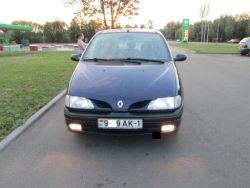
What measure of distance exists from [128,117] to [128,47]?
1709 mm

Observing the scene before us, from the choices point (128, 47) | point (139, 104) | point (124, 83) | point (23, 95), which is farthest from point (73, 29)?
point (139, 104)

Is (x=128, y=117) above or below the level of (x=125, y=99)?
below

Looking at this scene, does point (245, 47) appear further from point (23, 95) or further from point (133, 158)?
point (133, 158)

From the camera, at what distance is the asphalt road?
7.52 feet

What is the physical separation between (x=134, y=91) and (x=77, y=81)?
2.89ft

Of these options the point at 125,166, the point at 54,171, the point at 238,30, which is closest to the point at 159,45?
the point at 125,166

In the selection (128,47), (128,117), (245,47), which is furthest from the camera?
(245,47)

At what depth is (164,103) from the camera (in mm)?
2602

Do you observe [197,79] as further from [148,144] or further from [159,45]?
[148,144]

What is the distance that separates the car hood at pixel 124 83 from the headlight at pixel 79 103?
2.2 inches

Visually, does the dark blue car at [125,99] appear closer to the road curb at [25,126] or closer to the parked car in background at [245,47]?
the road curb at [25,126]

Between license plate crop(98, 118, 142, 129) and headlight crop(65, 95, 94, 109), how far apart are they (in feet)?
0.79

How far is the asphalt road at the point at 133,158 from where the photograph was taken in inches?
90.3

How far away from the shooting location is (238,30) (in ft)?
211
